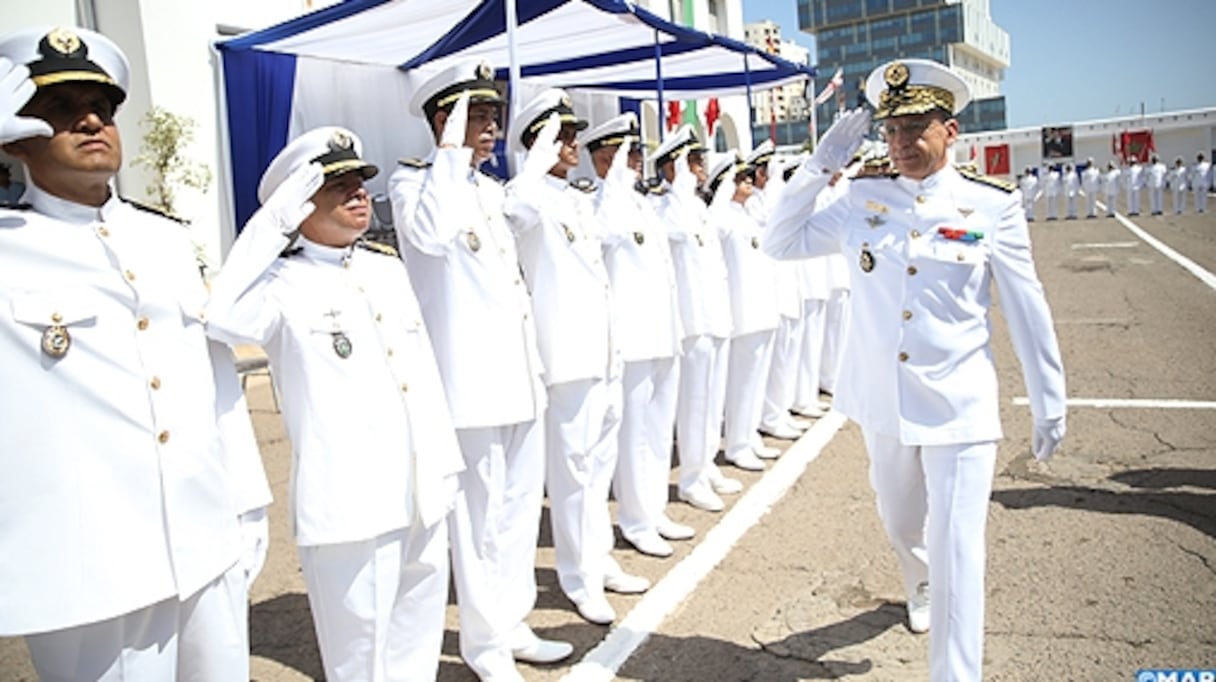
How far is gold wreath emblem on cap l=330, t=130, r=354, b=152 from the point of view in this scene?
8.61 ft

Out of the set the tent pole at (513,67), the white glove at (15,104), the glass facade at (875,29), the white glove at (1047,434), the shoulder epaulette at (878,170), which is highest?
the glass facade at (875,29)

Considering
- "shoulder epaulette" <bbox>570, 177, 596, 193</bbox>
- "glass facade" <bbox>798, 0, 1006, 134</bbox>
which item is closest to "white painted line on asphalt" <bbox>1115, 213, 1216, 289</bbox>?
"shoulder epaulette" <bbox>570, 177, 596, 193</bbox>

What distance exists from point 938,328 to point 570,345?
4.86 ft

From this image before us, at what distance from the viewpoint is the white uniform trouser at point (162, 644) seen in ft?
6.35

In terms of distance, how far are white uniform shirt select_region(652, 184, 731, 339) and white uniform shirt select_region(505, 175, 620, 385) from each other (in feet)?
4.33

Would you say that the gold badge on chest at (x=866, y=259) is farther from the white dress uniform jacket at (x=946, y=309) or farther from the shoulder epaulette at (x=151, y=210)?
the shoulder epaulette at (x=151, y=210)

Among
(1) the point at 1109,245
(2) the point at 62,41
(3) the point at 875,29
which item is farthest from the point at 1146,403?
(3) the point at 875,29

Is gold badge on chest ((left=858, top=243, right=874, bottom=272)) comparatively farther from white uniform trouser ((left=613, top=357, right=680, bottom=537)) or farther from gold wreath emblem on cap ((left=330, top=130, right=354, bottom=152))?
gold wreath emblem on cap ((left=330, top=130, right=354, bottom=152))

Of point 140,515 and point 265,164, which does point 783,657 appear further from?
point 265,164

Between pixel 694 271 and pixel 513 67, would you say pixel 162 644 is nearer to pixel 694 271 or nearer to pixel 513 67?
pixel 513 67

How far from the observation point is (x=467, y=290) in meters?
3.40

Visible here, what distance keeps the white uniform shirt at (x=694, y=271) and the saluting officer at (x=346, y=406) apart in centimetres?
280

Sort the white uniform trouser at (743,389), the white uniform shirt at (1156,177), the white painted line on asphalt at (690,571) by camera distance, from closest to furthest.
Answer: the white painted line on asphalt at (690,571) → the white uniform trouser at (743,389) → the white uniform shirt at (1156,177)

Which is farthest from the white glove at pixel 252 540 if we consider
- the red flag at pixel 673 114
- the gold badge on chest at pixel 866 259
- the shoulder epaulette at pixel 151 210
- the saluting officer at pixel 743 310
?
the red flag at pixel 673 114
